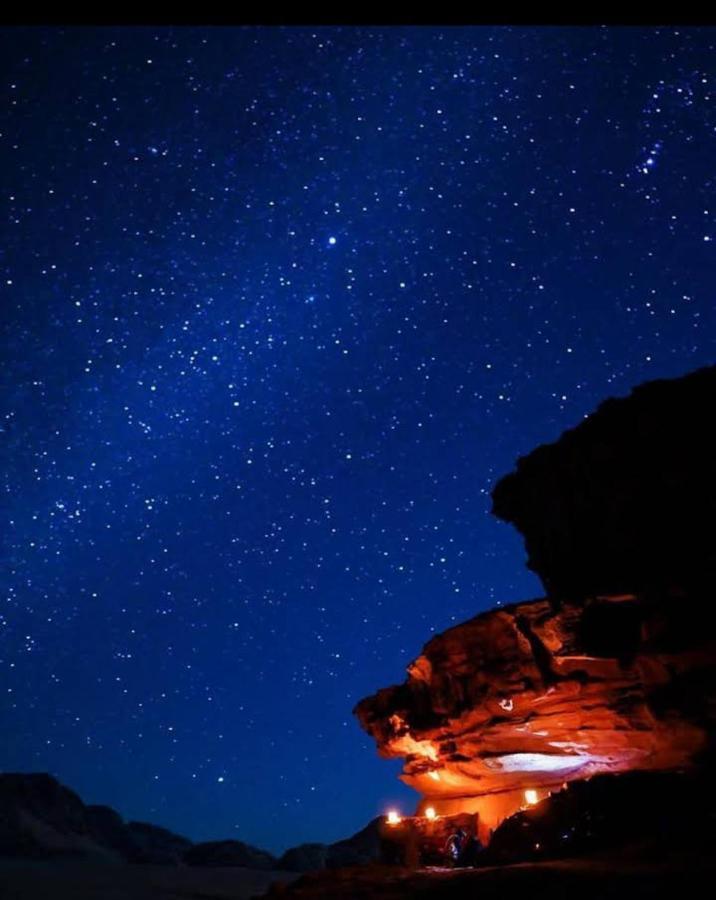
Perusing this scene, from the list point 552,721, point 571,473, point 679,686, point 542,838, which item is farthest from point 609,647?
point 571,473

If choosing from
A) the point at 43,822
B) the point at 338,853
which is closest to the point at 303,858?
the point at 338,853

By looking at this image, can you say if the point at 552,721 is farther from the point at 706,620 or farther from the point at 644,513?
the point at 644,513

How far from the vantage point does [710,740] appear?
48.3 feet

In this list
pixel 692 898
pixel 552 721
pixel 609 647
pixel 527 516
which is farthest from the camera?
pixel 527 516

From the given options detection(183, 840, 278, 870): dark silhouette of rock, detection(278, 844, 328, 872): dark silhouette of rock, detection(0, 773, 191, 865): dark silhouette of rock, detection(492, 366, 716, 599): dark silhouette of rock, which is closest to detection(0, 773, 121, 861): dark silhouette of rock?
detection(0, 773, 191, 865): dark silhouette of rock

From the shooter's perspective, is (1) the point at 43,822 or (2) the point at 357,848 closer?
(2) the point at 357,848

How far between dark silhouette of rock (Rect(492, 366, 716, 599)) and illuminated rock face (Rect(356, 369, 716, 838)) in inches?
1.9

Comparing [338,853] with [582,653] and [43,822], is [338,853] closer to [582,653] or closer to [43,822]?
[43,822]

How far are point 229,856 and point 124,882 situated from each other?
23.1 meters

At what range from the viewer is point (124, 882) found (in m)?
56.8

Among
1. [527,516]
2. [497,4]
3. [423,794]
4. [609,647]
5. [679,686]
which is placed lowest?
[423,794]

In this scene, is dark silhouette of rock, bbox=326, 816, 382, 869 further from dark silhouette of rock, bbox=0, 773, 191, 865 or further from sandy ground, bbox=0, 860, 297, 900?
dark silhouette of rock, bbox=0, 773, 191, 865

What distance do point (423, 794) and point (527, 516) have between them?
11358mm

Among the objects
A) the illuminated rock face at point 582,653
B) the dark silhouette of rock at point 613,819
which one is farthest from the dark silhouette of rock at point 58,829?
the dark silhouette of rock at point 613,819
